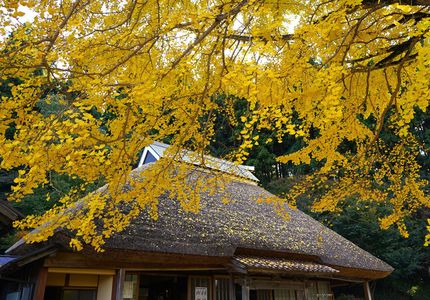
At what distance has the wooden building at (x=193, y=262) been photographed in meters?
4.30

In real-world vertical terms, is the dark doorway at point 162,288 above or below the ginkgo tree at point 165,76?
below

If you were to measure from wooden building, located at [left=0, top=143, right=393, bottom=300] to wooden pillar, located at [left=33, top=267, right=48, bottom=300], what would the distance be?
12 millimetres

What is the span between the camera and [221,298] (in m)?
6.01

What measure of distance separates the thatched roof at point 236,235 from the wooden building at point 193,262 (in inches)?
0.7

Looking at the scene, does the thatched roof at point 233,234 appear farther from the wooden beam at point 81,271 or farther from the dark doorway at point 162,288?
the dark doorway at point 162,288

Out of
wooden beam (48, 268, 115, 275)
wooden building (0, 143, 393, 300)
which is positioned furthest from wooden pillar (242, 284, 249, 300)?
wooden beam (48, 268, 115, 275)

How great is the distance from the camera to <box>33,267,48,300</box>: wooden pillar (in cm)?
405

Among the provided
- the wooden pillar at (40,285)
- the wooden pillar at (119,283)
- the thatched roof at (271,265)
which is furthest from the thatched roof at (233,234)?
the wooden pillar at (40,285)

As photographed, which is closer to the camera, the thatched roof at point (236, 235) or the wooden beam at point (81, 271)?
the wooden beam at point (81, 271)

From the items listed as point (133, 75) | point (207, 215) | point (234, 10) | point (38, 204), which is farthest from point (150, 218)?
point (38, 204)

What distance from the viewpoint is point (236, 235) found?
19.3ft

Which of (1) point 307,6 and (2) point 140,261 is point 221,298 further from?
(1) point 307,6

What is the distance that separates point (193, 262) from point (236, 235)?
1133 millimetres

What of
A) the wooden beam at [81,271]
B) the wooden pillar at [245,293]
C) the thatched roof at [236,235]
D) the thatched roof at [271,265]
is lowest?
Result: the wooden pillar at [245,293]
